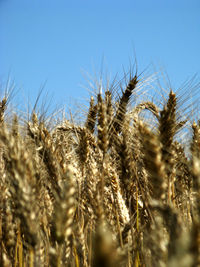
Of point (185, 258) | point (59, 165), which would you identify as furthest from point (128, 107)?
point (185, 258)

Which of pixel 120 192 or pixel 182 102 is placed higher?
pixel 182 102

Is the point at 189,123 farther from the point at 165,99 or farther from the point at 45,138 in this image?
the point at 45,138

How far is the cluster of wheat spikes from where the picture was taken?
1112mm

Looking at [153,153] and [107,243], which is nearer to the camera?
[107,243]

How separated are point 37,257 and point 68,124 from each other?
2.61 metres

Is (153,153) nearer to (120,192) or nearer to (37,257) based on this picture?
(37,257)

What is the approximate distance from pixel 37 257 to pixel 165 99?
1622mm

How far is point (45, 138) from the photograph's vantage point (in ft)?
7.66

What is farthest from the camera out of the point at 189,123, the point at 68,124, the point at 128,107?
the point at 68,124

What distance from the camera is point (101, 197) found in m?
1.54

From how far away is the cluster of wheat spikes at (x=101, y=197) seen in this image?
1.11m

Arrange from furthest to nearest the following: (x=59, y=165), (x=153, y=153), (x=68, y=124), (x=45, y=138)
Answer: (x=68, y=124) < (x=45, y=138) < (x=59, y=165) < (x=153, y=153)

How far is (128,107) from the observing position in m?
3.13

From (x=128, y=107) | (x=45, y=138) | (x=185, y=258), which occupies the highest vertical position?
(x=128, y=107)
